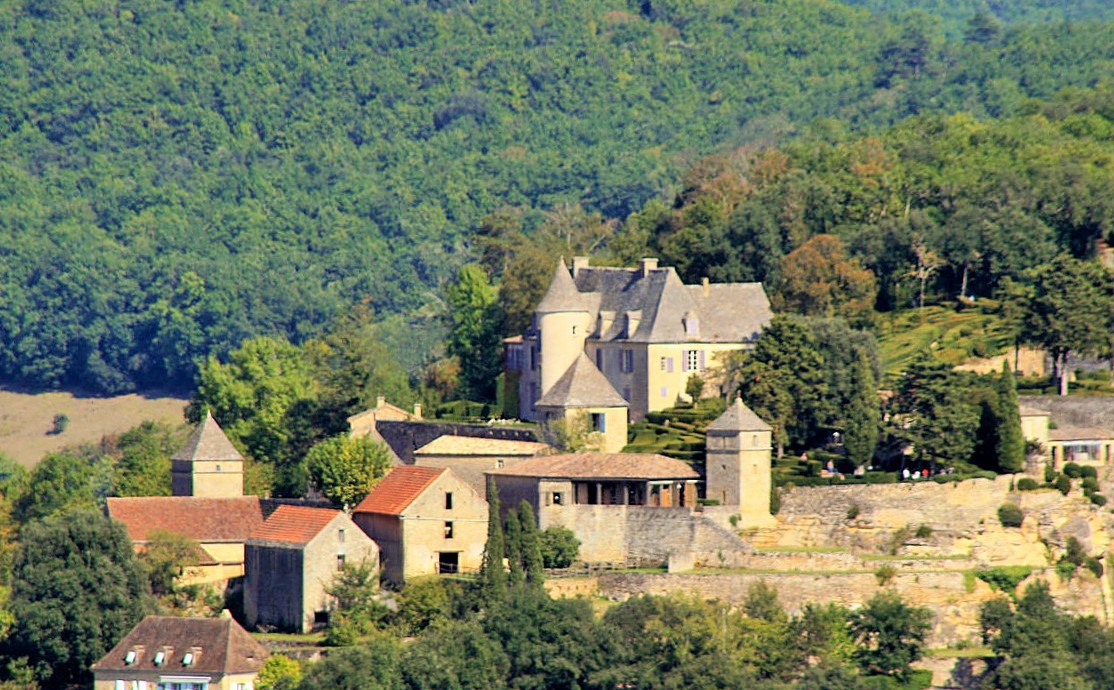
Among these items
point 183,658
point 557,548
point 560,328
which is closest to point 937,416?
point 557,548

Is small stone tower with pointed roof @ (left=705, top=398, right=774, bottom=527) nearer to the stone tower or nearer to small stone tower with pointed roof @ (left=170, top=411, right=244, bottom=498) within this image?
the stone tower

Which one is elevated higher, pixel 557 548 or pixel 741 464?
pixel 741 464

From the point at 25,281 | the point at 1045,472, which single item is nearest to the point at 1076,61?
the point at 25,281

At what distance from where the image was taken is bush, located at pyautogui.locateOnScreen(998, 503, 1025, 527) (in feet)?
257

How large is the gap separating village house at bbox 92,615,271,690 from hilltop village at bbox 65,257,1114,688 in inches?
2.6

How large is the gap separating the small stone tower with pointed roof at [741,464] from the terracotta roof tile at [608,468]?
105 centimetres

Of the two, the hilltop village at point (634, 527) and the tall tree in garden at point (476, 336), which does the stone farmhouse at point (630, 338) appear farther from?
the tall tree in garden at point (476, 336)

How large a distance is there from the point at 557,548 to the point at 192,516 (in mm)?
13154

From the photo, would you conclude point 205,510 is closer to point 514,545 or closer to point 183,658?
point 183,658

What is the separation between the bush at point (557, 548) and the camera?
76.1 metres

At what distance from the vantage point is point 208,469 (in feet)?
283

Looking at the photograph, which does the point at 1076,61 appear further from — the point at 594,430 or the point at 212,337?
the point at 594,430

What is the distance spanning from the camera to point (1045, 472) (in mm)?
80688

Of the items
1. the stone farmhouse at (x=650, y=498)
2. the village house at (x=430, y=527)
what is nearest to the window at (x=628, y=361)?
the stone farmhouse at (x=650, y=498)
